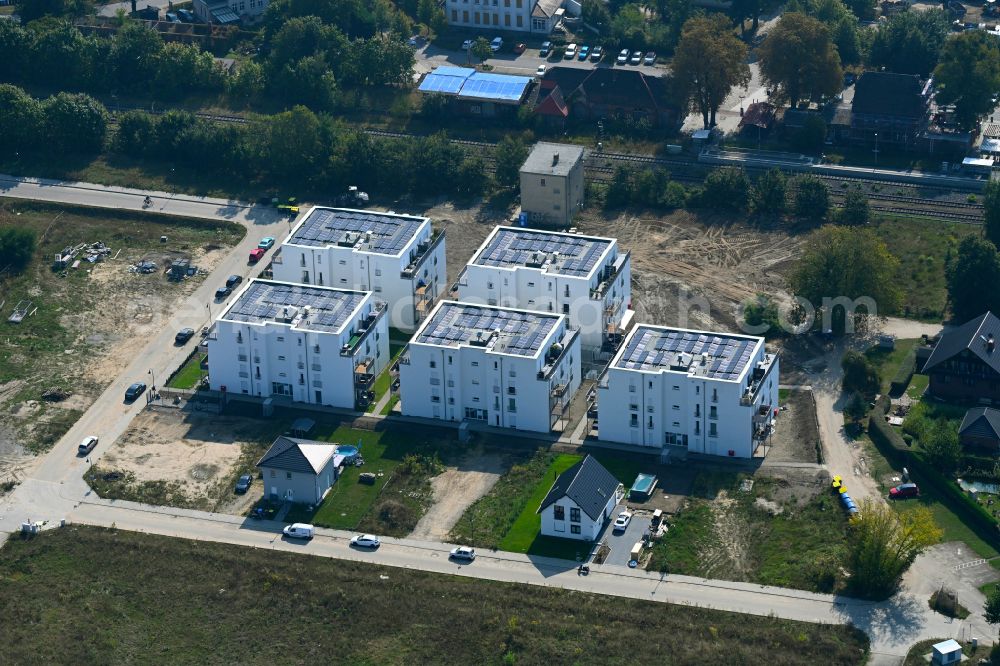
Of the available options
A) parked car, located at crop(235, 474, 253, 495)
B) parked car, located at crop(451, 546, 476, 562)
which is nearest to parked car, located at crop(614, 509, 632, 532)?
parked car, located at crop(451, 546, 476, 562)

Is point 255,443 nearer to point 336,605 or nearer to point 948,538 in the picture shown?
point 336,605

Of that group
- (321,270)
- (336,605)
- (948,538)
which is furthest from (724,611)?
(321,270)

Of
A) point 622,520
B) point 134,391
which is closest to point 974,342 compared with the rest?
point 622,520

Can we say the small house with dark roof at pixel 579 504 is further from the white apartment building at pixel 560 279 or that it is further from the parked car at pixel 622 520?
the white apartment building at pixel 560 279

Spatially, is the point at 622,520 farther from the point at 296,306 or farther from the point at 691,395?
the point at 296,306

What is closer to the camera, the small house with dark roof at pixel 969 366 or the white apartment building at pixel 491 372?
the white apartment building at pixel 491 372

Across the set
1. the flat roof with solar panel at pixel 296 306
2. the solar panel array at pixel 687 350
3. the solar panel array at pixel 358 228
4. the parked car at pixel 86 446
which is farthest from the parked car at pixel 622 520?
the parked car at pixel 86 446
